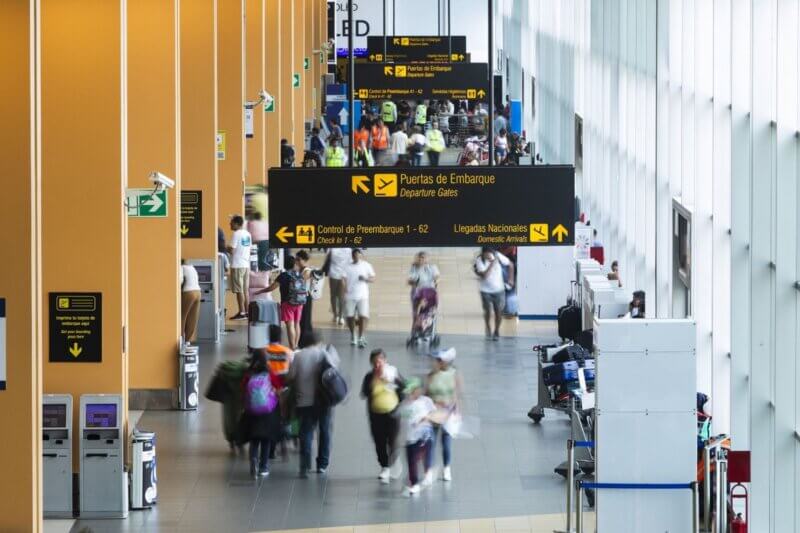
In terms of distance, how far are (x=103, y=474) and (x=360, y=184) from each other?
3.65 metres

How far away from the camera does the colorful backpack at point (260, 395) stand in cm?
1623

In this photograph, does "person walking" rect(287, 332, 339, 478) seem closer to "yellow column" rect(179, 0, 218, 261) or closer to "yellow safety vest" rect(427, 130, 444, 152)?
"yellow column" rect(179, 0, 218, 261)

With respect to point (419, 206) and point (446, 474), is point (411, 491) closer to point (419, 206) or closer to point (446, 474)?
point (446, 474)

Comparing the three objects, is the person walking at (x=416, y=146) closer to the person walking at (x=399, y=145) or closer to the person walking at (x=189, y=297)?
the person walking at (x=399, y=145)

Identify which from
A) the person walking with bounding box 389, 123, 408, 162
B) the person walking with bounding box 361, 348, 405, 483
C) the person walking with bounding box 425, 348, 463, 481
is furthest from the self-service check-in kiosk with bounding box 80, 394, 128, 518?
the person walking with bounding box 389, 123, 408, 162

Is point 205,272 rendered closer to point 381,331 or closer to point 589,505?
point 381,331

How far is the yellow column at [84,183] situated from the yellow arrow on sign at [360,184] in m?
2.44

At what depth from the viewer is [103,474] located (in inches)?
605

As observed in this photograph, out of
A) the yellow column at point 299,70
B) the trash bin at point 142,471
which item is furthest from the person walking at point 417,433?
the yellow column at point 299,70

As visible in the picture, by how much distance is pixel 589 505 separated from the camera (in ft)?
50.9

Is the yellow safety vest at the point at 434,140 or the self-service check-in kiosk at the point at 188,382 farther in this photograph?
the yellow safety vest at the point at 434,140

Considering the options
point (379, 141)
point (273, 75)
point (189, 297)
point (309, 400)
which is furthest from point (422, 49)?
point (309, 400)

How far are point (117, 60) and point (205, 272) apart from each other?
792 centimetres

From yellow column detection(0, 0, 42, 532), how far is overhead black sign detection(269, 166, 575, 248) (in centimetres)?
346
